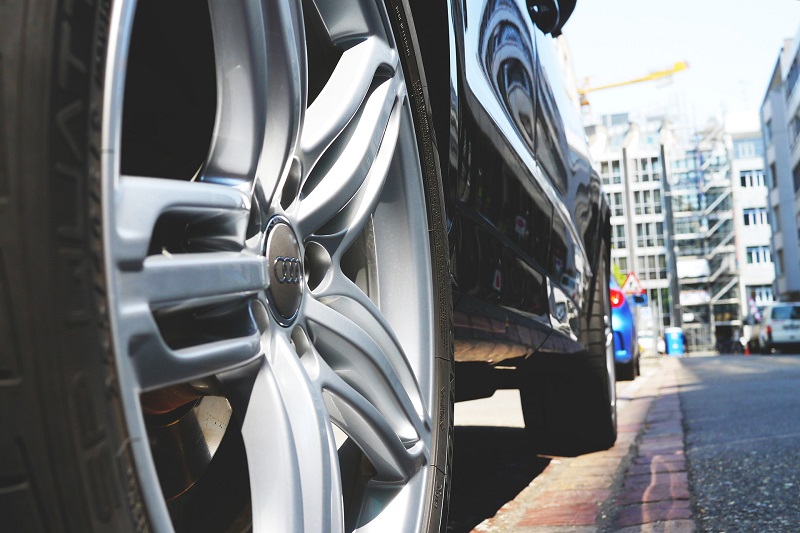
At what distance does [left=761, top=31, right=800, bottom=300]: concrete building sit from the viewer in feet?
183

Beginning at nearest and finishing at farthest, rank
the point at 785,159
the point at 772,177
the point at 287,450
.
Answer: the point at 287,450
the point at 785,159
the point at 772,177

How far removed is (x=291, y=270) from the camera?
118cm

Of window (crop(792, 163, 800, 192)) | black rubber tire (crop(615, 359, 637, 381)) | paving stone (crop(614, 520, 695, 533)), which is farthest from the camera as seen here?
window (crop(792, 163, 800, 192))

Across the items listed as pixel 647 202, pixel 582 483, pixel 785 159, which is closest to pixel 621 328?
pixel 582 483

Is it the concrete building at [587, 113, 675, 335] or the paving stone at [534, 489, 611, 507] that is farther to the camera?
the concrete building at [587, 113, 675, 335]

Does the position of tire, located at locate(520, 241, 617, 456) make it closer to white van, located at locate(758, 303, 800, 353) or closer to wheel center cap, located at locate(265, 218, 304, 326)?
wheel center cap, located at locate(265, 218, 304, 326)

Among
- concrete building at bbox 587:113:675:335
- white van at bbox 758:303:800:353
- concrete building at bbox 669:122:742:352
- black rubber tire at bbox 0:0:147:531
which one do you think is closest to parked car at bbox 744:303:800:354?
white van at bbox 758:303:800:353

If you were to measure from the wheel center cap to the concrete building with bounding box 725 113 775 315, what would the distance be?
311ft

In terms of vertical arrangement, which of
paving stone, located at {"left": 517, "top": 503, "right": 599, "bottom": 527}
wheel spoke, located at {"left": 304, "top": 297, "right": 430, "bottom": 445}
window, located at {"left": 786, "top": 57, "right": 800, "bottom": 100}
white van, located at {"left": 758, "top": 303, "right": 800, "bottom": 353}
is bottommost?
paving stone, located at {"left": 517, "top": 503, "right": 599, "bottom": 527}

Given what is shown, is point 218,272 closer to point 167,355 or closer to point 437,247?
point 167,355

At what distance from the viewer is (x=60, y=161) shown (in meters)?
0.68

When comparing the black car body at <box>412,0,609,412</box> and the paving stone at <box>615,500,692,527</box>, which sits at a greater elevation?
the black car body at <box>412,0,609,412</box>

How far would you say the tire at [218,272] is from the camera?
0.67 meters

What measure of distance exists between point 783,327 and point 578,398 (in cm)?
3561
